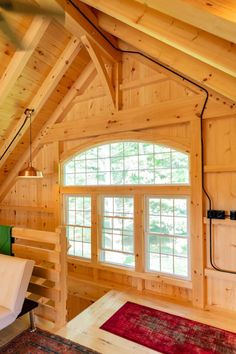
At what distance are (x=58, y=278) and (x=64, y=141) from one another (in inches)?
101

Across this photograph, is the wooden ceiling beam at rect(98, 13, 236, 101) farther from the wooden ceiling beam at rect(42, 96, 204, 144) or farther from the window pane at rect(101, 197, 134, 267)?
the window pane at rect(101, 197, 134, 267)

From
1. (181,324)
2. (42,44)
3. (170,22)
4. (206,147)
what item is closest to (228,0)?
(170,22)

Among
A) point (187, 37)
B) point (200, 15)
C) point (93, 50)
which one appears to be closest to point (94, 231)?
point (93, 50)

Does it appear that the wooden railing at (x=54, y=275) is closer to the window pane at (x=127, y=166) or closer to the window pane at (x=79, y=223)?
the window pane at (x=79, y=223)

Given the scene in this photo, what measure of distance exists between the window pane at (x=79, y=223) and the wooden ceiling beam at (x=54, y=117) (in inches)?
52.2

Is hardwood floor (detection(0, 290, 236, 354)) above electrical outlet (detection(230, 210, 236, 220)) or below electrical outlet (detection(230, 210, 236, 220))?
below

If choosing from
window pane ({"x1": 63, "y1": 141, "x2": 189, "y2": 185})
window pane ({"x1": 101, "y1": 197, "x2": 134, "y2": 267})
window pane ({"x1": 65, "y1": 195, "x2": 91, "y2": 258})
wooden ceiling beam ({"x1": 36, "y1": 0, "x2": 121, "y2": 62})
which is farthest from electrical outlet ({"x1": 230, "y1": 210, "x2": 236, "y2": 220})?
wooden ceiling beam ({"x1": 36, "y1": 0, "x2": 121, "y2": 62})

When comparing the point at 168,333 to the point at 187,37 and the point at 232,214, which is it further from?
the point at 187,37

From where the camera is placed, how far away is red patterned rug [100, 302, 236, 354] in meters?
2.52

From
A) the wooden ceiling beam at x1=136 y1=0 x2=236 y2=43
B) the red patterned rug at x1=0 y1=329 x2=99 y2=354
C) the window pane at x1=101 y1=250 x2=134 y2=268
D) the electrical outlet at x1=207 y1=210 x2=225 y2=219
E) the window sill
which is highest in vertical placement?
the wooden ceiling beam at x1=136 y1=0 x2=236 y2=43

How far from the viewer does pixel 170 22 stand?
1969mm

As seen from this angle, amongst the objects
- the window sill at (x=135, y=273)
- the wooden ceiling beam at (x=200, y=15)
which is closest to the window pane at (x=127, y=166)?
the window sill at (x=135, y=273)

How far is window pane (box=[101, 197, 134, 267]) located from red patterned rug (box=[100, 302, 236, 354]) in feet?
3.11

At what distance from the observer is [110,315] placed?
3121 mm
